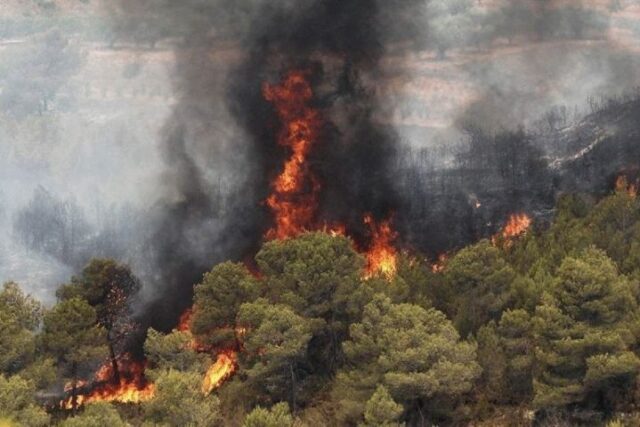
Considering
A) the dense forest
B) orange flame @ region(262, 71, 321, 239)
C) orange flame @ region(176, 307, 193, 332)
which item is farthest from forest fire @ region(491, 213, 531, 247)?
orange flame @ region(176, 307, 193, 332)

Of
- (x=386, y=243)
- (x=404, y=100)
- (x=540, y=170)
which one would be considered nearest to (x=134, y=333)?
(x=386, y=243)

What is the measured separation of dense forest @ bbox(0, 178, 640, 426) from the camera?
116 feet

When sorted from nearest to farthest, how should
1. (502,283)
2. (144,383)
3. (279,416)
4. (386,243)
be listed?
1. (279,416)
2. (502,283)
3. (144,383)
4. (386,243)

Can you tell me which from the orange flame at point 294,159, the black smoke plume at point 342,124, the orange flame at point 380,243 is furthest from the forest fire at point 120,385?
the orange flame at point 380,243

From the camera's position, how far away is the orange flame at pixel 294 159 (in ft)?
264

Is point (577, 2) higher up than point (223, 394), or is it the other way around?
point (577, 2)

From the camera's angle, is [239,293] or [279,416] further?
[239,293]

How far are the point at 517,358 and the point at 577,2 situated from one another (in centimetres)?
6193

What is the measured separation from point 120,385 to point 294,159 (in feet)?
110

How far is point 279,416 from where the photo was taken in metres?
31.8

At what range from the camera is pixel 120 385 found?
6050 centimetres

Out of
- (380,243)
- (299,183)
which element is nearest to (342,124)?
(299,183)

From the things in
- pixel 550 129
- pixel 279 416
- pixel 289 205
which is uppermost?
pixel 279 416

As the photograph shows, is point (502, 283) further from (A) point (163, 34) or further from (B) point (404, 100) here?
(A) point (163, 34)
